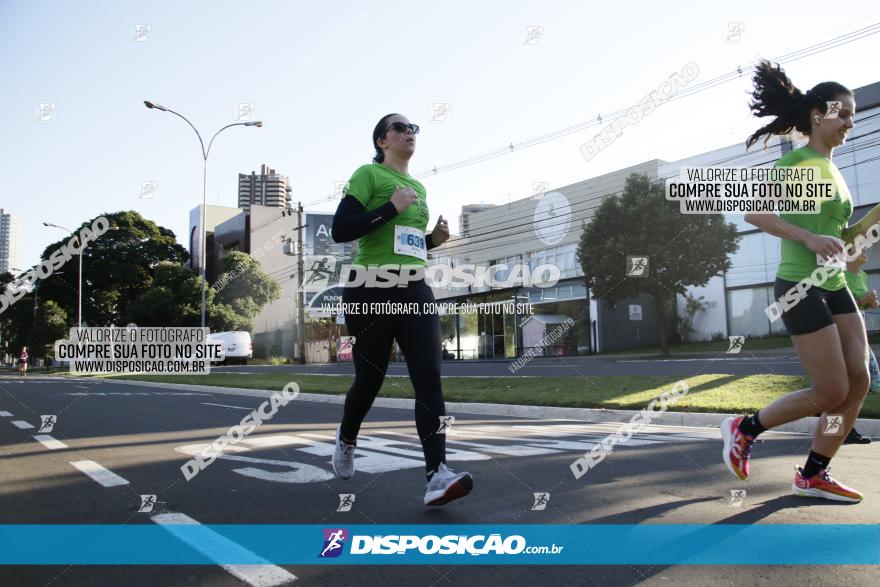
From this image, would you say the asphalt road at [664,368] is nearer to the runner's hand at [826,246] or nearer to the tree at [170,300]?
the runner's hand at [826,246]

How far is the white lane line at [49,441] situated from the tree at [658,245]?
2384cm

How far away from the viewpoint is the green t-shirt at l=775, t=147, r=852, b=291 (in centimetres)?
328

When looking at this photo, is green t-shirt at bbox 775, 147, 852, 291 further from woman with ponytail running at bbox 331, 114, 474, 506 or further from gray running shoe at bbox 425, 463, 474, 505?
gray running shoe at bbox 425, 463, 474, 505

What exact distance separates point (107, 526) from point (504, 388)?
10.4m

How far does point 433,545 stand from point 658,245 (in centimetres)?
Answer: 2576

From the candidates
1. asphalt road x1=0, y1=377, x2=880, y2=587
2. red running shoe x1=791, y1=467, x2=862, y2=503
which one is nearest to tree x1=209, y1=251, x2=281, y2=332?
asphalt road x1=0, y1=377, x2=880, y2=587

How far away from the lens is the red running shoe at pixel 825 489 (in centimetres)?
323

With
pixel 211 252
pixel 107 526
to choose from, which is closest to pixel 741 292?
pixel 107 526

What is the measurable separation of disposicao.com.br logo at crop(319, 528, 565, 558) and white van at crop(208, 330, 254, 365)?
41.8 metres

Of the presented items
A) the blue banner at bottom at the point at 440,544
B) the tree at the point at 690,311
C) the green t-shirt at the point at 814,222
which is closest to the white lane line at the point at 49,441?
the blue banner at bottom at the point at 440,544

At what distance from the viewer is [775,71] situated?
3.80 m

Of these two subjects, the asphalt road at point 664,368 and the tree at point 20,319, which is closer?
the asphalt road at point 664,368

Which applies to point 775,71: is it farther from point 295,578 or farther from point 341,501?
point 295,578

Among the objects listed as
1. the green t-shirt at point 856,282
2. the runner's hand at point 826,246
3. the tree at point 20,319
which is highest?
the tree at point 20,319
